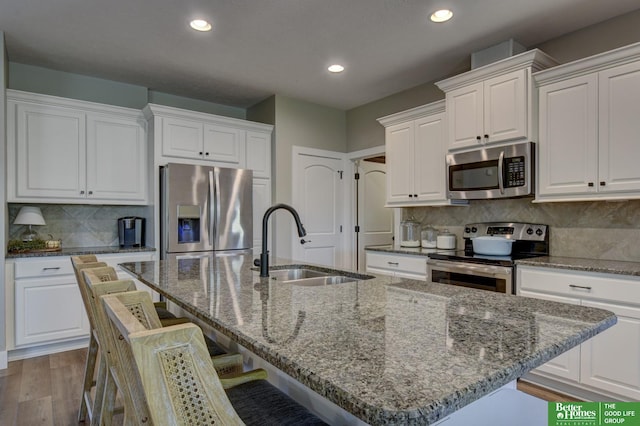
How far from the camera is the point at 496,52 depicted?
3.15 m

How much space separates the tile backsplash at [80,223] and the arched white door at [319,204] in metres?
1.74

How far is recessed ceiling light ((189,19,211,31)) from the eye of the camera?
2.78 m

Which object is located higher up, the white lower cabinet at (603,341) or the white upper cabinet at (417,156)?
the white upper cabinet at (417,156)

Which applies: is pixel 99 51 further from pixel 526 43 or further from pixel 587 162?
pixel 587 162

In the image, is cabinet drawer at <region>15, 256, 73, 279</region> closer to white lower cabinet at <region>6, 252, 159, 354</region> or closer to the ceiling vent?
white lower cabinet at <region>6, 252, 159, 354</region>

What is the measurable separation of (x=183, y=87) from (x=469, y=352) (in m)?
4.17

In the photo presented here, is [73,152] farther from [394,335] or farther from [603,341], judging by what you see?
[603,341]

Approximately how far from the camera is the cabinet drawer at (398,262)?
3.39m

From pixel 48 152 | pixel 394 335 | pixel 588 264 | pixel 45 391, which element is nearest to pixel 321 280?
pixel 394 335

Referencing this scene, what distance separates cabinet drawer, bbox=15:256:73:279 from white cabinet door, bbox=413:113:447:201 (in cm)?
326

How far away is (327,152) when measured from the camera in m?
4.91

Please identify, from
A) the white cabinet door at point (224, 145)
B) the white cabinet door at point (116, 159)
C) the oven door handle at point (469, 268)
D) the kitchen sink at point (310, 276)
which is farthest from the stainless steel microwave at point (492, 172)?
the white cabinet door at point (116, 159)

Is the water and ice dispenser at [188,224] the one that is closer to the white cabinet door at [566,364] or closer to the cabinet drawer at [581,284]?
the cabinet drawer at [581,284]

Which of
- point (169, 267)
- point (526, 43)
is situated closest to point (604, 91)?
point (526, 43)
